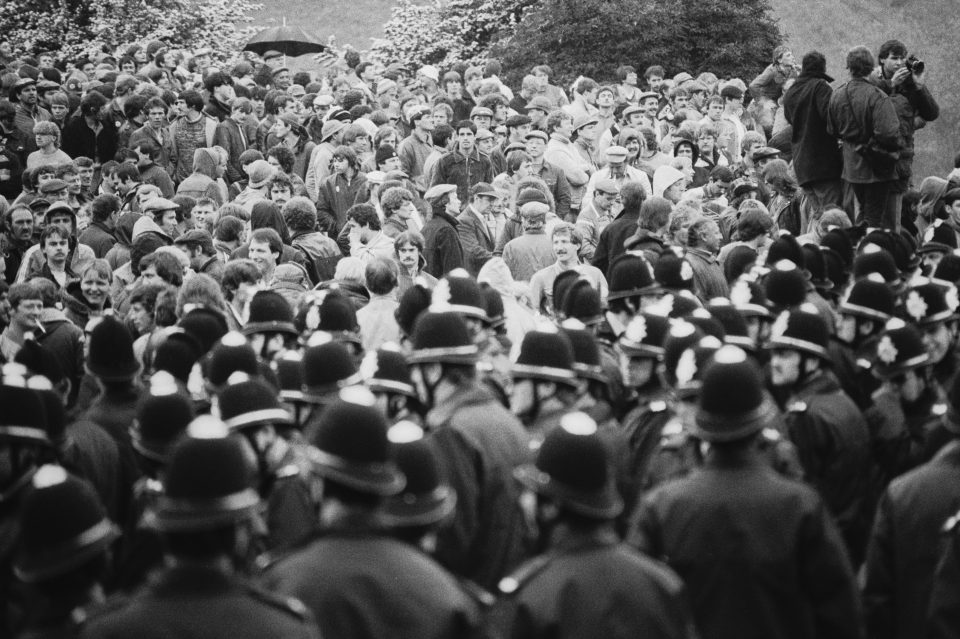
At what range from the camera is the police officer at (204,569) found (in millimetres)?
4066

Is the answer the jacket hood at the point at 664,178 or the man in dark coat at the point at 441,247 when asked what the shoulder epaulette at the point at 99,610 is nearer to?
A: the man in dark coat at the point at 441,247

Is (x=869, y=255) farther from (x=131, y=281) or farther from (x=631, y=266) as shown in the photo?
(x=131, y=281)

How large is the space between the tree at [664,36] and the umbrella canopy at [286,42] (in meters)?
4.79

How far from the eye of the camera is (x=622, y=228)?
12695 mm

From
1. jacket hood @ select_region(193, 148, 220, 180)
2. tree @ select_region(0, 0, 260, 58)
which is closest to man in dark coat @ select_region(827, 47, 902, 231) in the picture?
jacket hood @ select_region(193, 148, 220, 180)

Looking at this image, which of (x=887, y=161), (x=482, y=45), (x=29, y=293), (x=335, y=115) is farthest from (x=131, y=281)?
(x=482, y=45)

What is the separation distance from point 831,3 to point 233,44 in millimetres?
12299

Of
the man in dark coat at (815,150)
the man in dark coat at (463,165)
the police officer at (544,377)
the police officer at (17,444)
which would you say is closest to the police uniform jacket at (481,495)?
the police officer at (544,377)

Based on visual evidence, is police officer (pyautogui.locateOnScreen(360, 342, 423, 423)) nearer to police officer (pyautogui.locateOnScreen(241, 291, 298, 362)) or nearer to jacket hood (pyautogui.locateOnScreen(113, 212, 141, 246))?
police officer (pyautogui.locateOnScreen(241, 291, 298, 362))

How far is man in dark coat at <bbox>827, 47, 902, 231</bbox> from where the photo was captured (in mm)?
13688

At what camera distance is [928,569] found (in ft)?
19.2

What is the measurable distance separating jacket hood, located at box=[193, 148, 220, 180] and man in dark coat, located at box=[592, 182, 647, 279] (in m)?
5.37

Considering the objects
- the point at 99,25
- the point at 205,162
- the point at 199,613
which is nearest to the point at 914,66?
the point at 205,162

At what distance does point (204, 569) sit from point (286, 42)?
885 inches
